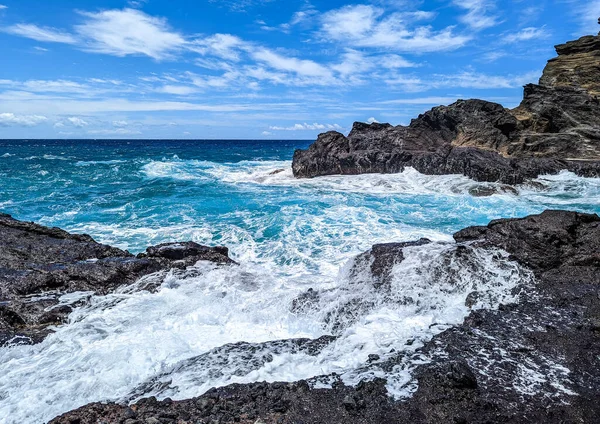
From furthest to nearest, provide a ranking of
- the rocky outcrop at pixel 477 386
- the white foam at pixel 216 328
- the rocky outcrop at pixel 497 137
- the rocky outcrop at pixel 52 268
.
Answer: the rocky outcrop at pixel 497 137, the rocky outcrop at pixel 52 268, the white foam at pixel 216 328, the rocky outcrop at pixel 477 386

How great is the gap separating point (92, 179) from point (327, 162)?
58.4 feet

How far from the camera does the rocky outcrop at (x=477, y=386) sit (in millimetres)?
3828

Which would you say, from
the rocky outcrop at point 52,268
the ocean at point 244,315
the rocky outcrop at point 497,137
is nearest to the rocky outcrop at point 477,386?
the ocean at point 244,315

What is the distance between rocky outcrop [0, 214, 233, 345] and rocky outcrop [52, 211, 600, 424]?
3092 millimetres

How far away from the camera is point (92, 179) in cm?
2902

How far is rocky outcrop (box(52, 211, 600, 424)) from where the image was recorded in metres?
3.83

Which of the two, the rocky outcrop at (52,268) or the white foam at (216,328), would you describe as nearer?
the white foam at (216,328)

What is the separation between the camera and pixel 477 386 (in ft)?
13.9

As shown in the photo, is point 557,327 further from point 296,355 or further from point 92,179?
point 92,179

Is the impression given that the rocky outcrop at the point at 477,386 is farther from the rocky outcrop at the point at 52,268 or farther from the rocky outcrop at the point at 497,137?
the rocky outcrop at the point at 497,137

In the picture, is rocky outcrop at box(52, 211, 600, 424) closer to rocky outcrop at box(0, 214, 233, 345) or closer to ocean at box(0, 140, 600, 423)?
ocean at box(0, 140, 600, 423)

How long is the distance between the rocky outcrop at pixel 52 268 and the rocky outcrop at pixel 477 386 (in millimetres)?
3092

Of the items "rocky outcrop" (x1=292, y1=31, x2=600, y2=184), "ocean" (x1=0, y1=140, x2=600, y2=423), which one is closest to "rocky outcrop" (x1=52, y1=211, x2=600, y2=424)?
"ocean" (x1=0, y1=140, x2=600, y2=423)

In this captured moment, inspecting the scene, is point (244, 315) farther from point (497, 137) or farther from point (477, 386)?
point (497, 137)
